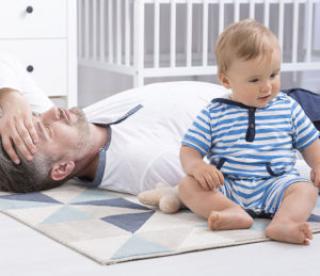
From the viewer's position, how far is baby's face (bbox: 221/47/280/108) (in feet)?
5.16

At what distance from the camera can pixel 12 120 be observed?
1.82 meters

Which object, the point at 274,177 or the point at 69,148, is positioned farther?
the point at 69,148

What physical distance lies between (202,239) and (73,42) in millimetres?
1731

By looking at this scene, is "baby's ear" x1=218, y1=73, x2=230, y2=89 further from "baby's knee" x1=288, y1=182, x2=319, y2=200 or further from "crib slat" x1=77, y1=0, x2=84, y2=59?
"crib slat" x1=77, y1=0, x2=84, y2=59

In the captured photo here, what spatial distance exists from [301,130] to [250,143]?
12 cm

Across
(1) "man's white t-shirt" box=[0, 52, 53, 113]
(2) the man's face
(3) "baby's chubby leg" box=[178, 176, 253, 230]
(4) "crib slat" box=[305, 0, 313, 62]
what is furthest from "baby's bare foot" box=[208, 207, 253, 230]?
(4) "crib slat" box=[305, 0, 313, 62]

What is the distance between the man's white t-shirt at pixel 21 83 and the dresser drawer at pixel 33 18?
2.60 feet

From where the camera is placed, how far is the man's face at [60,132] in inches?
71.3

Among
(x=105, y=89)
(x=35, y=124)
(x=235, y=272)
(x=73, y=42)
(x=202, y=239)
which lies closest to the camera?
(x=235, y=272)

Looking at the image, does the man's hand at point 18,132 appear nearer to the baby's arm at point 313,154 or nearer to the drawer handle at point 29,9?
the baby's arm at point 313,154

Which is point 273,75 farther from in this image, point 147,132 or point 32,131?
point 32,131

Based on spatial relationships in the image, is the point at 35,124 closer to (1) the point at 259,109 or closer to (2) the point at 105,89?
(1) the point at 259,109

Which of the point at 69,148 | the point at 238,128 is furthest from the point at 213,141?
the point at 69,148

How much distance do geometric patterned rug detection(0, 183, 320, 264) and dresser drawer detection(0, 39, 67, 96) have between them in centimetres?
119
